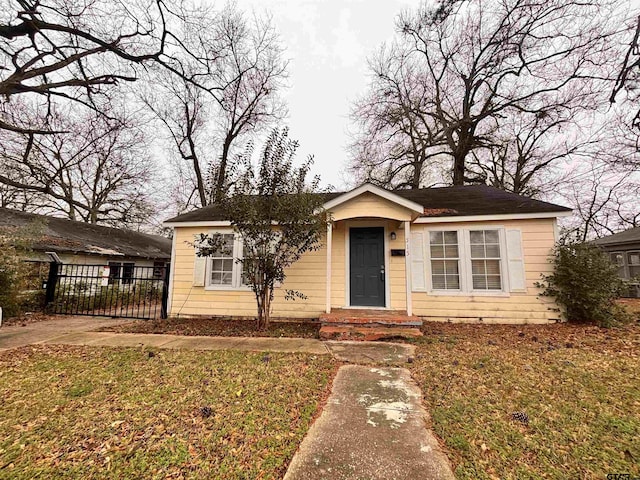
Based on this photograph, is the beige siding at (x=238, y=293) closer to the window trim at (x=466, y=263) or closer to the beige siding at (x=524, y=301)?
the window trim at (x=466, y=263)

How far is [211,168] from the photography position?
576cm

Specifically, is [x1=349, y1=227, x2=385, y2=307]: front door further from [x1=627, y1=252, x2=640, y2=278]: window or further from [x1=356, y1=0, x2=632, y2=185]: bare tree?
[x1=627, y1=252, x2=640, y2=278]: window

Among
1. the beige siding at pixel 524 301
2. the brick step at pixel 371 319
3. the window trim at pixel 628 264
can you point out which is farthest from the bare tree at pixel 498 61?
the brick step at pixel 371 319

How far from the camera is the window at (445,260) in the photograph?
6.63m

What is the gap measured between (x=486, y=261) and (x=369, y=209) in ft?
10.3

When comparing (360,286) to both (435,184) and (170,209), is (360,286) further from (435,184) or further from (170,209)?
(170,209)

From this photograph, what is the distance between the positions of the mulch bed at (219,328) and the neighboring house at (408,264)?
40 cm

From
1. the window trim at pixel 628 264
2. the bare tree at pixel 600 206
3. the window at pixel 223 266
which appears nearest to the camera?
the window at pixel 223 266

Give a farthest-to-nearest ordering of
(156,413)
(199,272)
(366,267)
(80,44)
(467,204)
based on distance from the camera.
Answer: (80,44) < (199,272) < (467,204) < (366,267) < (156,413)

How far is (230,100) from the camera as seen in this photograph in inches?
648

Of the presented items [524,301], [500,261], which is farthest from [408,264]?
[524,301]

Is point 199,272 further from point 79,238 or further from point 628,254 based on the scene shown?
point 628,254

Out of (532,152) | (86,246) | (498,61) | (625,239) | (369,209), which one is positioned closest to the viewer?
(369,209)

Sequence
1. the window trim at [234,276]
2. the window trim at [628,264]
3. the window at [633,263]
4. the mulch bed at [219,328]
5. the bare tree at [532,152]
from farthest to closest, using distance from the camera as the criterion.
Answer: the bare tree at [532,152], the window trim at [628,264], the window at [633,263], the window trim at [234,276], the mulch bed at [219,328]
